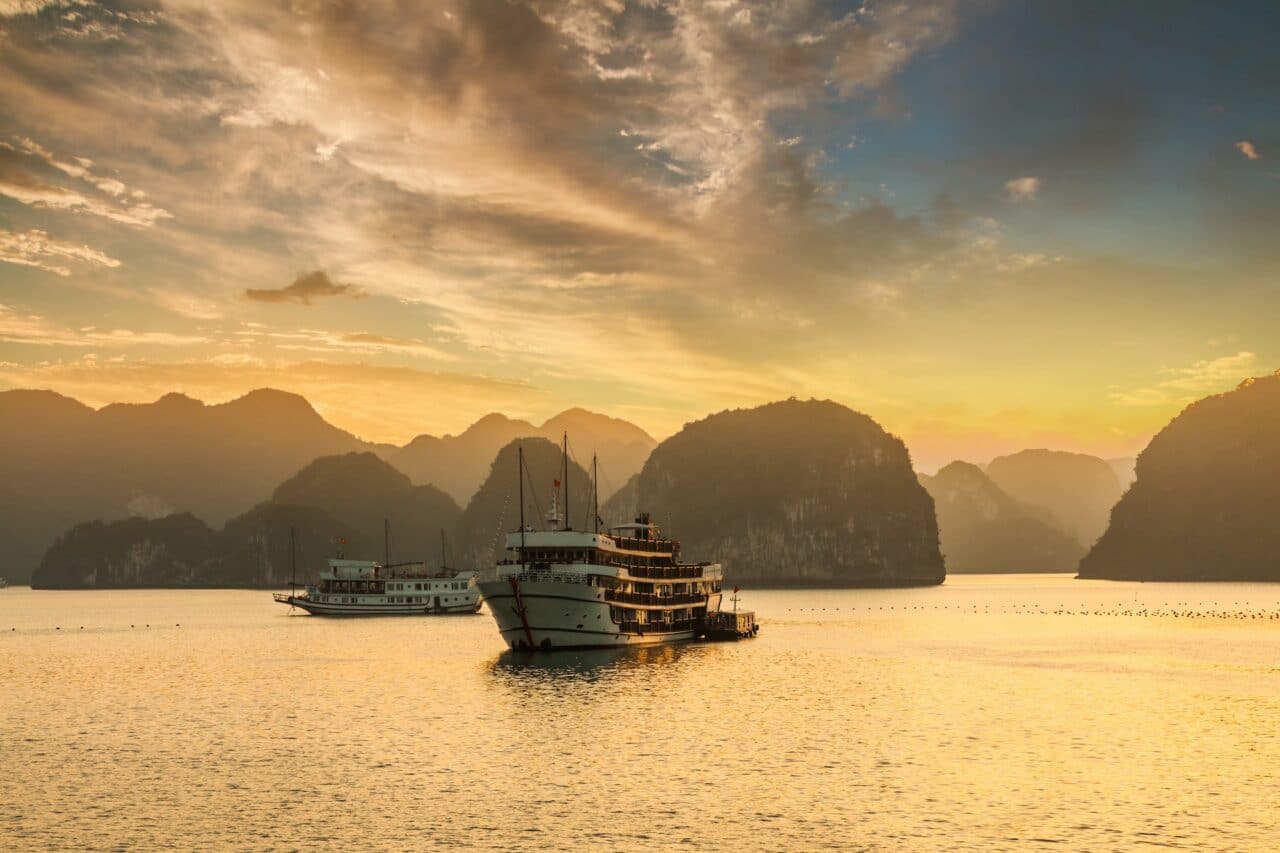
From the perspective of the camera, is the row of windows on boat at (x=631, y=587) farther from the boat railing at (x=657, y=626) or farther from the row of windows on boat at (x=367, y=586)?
the row of windows on boat at (x=367, y=586)

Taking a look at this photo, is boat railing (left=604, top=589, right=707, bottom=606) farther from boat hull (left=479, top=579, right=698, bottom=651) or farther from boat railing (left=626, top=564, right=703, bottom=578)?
boat railing (left=626, top=564, right=703, bottom=578)

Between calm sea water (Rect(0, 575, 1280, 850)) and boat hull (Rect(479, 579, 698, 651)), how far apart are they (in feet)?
9.03

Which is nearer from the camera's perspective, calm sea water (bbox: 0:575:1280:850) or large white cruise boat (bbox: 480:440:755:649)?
calm sea water (bbox: 0:575:1280:850)

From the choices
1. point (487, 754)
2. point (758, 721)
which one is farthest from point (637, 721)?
point (487, 754)

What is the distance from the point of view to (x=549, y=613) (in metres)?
109

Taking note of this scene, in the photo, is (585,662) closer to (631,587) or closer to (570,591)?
(570,591)

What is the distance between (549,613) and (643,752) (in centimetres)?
5140

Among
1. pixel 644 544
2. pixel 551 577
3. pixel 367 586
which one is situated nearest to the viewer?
pixel 551 577

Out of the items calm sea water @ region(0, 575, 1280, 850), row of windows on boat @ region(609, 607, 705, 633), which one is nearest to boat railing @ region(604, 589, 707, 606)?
row of windows on boat @ region(609, 607, 705, 633)

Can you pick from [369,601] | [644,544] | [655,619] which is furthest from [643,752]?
[369,601]

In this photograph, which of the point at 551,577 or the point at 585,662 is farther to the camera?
the point at 551,577

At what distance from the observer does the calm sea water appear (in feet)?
141

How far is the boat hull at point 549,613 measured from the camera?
108m

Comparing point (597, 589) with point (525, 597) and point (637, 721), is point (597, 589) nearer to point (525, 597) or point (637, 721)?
point (525, 597)
